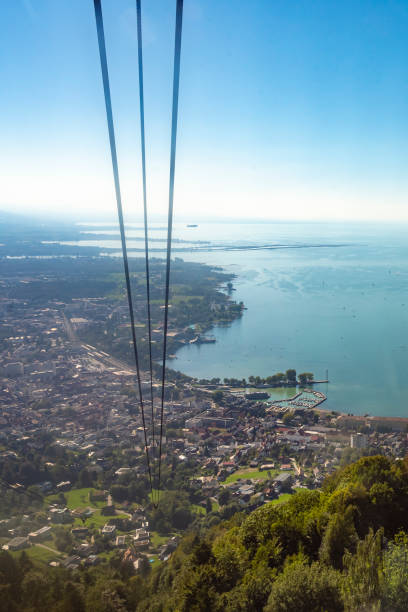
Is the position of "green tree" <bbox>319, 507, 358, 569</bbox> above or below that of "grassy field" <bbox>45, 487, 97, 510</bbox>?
above

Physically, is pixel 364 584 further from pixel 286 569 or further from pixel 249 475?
pixel 249 475

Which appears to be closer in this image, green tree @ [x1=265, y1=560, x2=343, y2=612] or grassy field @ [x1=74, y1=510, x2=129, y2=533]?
green tree @ [x1=265, y1=560, x2=343, y2=612]

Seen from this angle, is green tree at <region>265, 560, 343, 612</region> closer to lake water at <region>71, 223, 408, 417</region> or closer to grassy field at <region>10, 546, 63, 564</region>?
grassy field at <region>10, 546, 63, 564</region>

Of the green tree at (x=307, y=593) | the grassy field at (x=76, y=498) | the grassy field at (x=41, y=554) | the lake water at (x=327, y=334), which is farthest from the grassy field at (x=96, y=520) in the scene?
the lake water at (x=327, y=334)

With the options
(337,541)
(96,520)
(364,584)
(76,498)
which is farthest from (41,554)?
(364,584)

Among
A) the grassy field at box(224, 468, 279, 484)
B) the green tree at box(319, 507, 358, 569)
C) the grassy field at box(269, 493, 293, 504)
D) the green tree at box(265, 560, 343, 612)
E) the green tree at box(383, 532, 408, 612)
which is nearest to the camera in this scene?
the green tree at box(383, 532, 408, 612)

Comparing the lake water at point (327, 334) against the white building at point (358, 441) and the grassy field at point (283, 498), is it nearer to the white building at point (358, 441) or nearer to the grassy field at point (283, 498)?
the white building at point (358, 441)

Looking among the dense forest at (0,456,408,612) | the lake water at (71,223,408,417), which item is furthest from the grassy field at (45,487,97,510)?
the lake water at (71,223,408,417)
